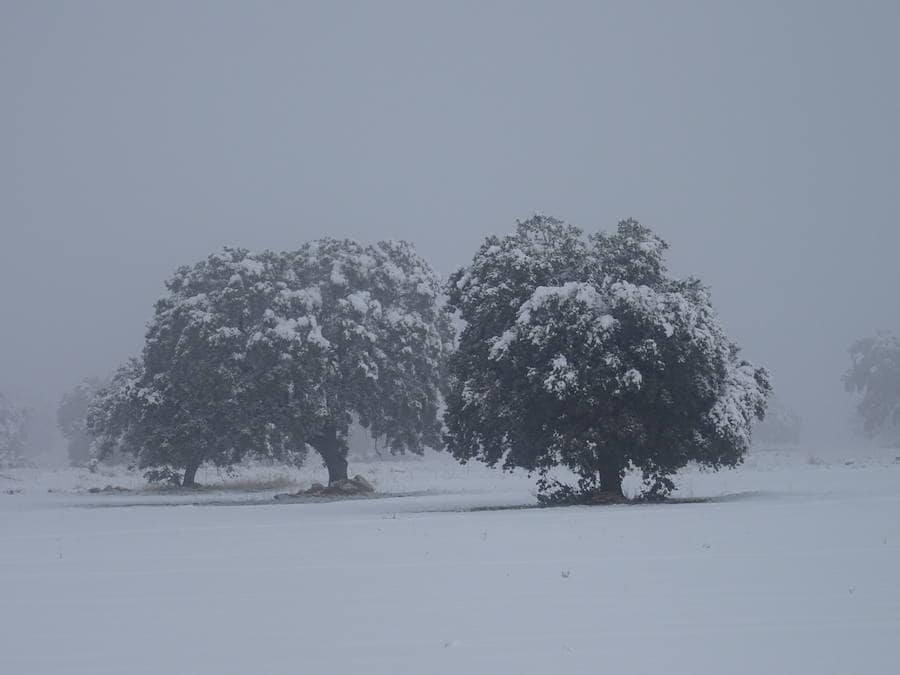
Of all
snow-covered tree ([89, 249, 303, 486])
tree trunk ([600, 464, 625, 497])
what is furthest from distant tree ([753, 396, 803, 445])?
tree trunk ([600, 464, 625, 497])

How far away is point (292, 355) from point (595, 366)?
19.6 metres

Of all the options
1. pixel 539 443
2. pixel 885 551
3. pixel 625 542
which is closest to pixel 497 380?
pixel 539 443

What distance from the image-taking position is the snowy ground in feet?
30.7

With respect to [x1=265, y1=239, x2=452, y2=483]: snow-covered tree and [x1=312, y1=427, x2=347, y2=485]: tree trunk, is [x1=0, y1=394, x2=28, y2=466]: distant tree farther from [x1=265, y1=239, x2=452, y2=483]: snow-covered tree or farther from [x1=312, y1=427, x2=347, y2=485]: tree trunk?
[x1=265, y1=239, x2=452, y2=483]: snow-covered tree

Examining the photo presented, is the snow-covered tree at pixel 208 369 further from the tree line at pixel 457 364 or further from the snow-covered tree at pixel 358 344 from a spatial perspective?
the snow-covered tree at pixel 358 344

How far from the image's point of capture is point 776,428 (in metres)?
156

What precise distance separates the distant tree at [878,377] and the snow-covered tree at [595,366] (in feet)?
278

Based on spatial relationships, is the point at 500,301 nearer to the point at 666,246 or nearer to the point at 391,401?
the point at 666,246

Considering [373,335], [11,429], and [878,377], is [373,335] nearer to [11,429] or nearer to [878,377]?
[878,377]

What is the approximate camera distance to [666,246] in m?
32.6

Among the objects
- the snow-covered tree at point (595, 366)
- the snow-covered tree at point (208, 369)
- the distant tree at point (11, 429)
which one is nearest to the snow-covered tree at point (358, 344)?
the snow-covered tree at point (208, 369)

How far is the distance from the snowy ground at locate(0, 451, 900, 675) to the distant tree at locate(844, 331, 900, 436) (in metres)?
92.8

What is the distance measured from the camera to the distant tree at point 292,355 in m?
45.7

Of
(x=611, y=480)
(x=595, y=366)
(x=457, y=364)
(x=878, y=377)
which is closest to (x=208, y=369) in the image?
(x=457, y=364)
